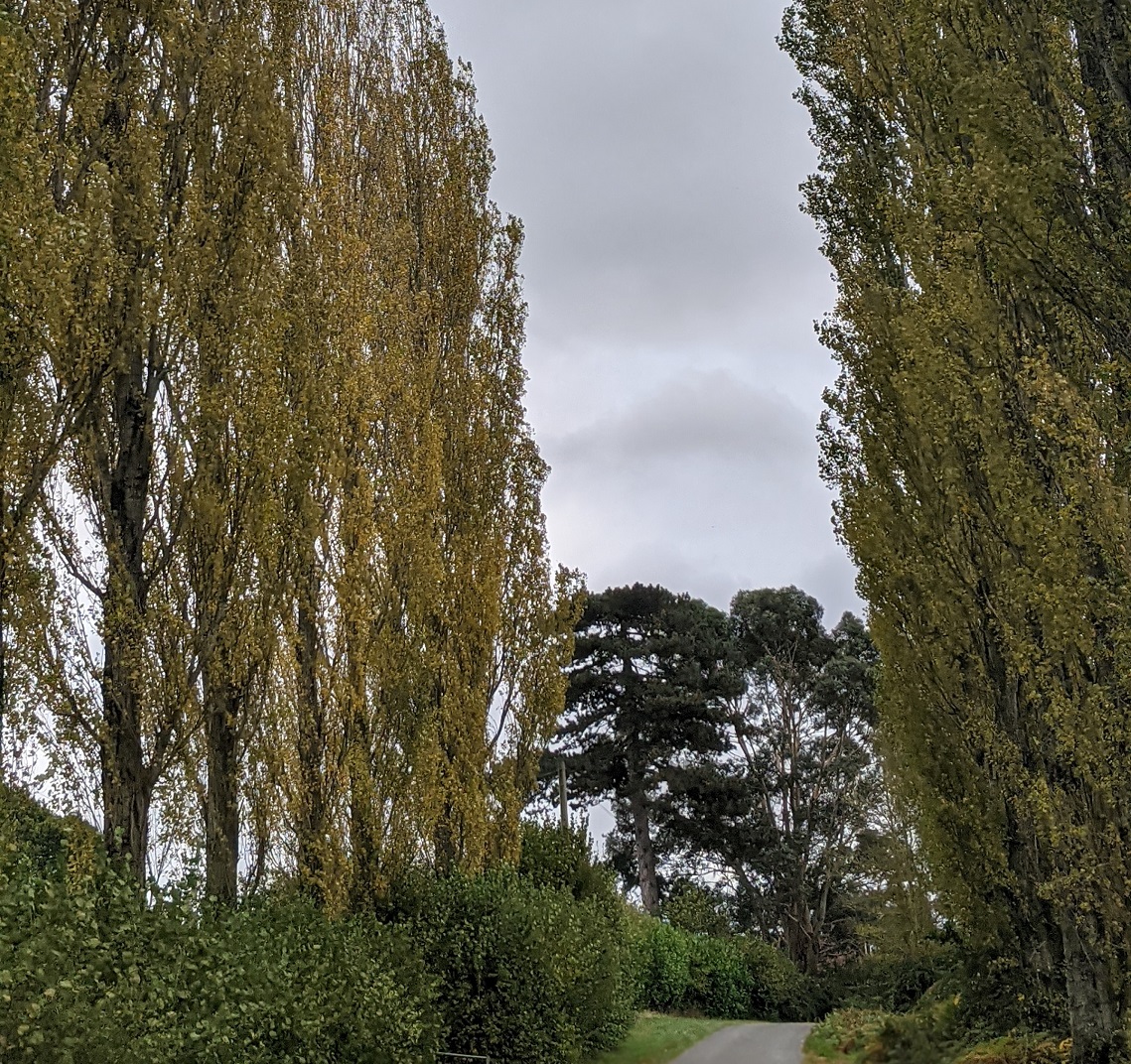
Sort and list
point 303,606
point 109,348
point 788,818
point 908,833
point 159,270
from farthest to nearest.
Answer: point 788,818 < point 908,833 < point 303,606 < point 159,270 < point 109,348

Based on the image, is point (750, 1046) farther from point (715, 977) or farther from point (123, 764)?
point (123, 764)

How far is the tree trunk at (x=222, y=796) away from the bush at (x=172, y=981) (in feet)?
1.55

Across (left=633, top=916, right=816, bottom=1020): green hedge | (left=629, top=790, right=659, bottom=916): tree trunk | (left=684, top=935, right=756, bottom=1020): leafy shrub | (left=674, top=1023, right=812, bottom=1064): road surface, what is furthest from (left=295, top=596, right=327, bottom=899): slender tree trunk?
(left=629, top=790, right=659, bottom=916): tree trunk

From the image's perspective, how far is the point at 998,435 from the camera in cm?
838

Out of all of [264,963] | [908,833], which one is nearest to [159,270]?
[264,963]

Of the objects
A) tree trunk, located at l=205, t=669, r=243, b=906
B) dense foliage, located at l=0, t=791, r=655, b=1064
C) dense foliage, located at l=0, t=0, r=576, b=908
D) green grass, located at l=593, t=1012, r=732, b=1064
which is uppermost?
dense foliage, located at l=0, t=0, r=576, b=908

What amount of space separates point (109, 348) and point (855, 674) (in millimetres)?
30022

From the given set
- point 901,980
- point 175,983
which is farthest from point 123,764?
point 901,980

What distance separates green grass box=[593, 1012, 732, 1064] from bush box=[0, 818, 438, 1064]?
759cm

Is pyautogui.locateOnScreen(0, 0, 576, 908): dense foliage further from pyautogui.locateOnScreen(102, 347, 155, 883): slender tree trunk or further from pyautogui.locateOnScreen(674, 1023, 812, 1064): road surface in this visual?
pyautogui.locateOnScreen(674, 1023, 812, 1064): road surface

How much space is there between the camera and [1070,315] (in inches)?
274

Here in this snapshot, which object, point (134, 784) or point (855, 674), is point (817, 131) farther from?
point (855, 674)

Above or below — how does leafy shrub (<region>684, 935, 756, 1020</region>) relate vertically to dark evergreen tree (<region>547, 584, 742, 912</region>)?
below

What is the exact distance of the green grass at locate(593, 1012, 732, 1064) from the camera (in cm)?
1459
